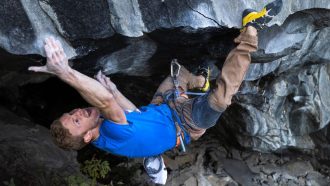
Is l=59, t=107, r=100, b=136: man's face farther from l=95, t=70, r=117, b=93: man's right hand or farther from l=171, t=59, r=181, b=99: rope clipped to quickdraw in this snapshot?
l=171, t=59, r=181, b=99: rope clipped to quickdraw

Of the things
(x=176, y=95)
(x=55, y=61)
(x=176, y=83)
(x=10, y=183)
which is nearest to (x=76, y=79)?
(x=55, y=61)

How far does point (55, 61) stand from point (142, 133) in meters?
1.18

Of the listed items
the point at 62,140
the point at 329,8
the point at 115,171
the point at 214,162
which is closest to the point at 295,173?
the point at 214,162

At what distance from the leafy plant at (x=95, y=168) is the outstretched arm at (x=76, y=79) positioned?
336cm

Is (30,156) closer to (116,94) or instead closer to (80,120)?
(116,94)

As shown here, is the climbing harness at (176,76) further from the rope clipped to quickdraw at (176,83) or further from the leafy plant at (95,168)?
the leafy plant at (95,168)

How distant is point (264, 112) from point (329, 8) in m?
2.62

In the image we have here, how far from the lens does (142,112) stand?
478 cm

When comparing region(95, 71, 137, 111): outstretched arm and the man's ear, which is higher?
region(95, 71, 137, 111): outstretched arm

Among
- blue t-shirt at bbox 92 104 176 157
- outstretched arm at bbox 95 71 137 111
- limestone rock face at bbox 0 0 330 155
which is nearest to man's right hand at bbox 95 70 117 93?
outstretched arm at bbox 95 71 137 111

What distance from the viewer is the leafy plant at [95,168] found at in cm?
743

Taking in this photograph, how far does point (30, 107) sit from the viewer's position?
8289 mm

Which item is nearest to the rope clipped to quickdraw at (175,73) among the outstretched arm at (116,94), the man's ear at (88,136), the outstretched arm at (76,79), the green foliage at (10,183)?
the outstretched arm at (116,94)

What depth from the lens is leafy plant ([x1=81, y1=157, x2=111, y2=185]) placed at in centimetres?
743
